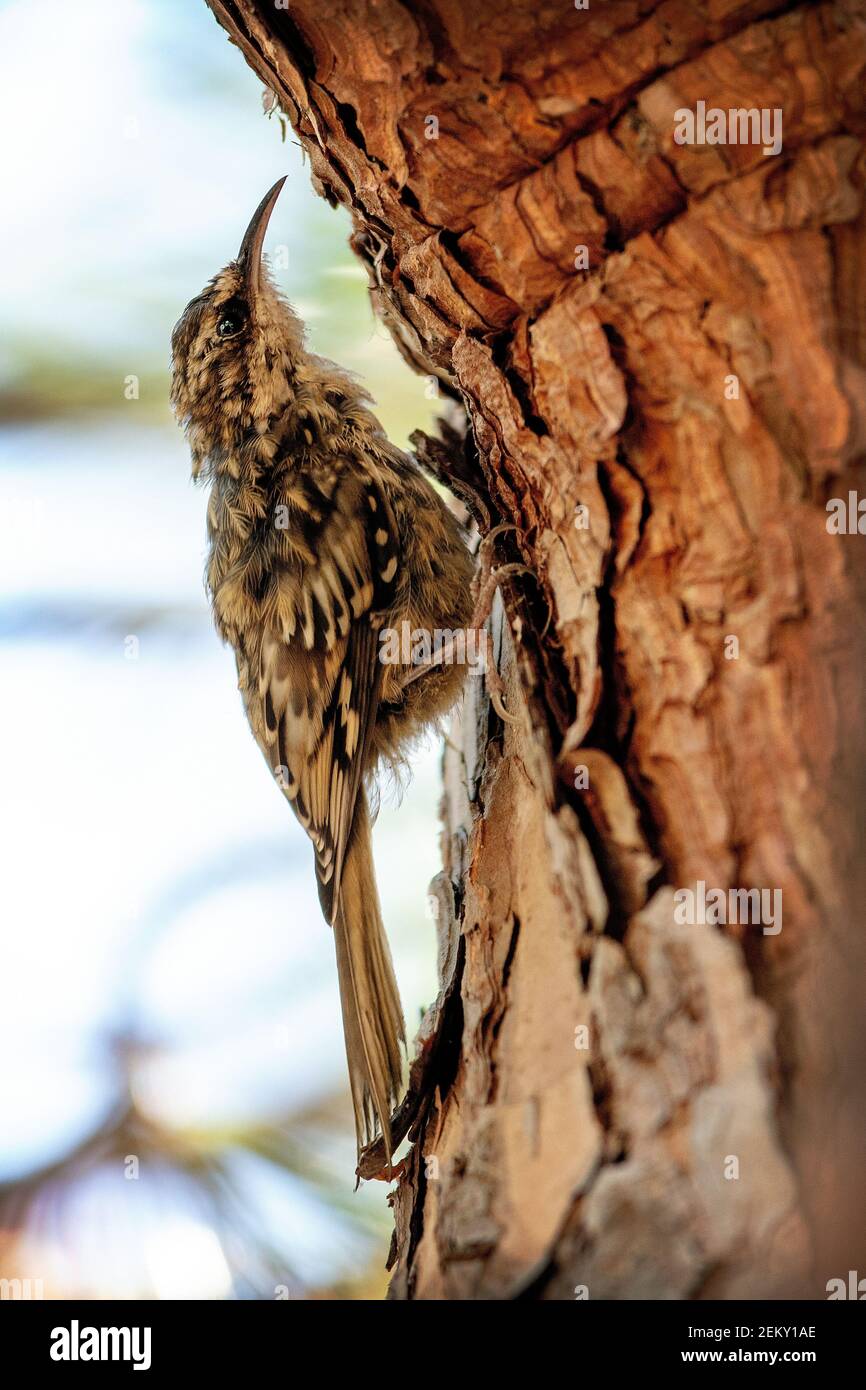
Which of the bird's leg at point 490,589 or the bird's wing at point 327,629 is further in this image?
the bird's wing at point 327,629

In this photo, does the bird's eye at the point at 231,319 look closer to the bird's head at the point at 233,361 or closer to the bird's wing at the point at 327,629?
the bird's head at the point at 233,361

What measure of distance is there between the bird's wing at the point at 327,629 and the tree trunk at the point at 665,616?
45.7 inches

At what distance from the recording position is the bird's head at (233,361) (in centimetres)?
282

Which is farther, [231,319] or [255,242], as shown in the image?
[231,319]

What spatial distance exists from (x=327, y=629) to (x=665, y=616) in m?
1.43

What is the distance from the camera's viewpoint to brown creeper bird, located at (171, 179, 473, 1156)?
2701 millimetres

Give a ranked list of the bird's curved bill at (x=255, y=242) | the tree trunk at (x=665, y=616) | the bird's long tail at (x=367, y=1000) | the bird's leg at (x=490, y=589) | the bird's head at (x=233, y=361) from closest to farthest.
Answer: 1. the tree trunk at (x=665, y=616)
2. the bird's leg at (x=490, y=589)
3. the bird's long tail at (x=367, y=1000)
4. the bird's curved bill at (x=255, y=242)
5. the bird's head at (x=233, y=361)

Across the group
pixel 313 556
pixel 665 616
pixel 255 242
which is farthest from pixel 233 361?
pixel 665 616

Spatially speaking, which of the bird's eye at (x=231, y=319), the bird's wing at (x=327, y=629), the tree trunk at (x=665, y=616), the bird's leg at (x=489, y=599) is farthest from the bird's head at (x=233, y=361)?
the tree trunk at (x=665, y=616)

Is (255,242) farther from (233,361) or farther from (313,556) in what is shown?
(313,556)

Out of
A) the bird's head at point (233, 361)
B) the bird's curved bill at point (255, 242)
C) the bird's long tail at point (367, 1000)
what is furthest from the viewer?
the bird's head at point (233, 361)

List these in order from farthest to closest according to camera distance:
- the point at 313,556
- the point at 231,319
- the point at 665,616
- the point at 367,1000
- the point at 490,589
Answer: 1. the point at 231,319
2. the point at 313,556
3. the point at 367,1000
4. the point at 490,589
5. the point at 665,616

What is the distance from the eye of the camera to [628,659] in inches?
55.7

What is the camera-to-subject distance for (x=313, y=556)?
2.72 metres
